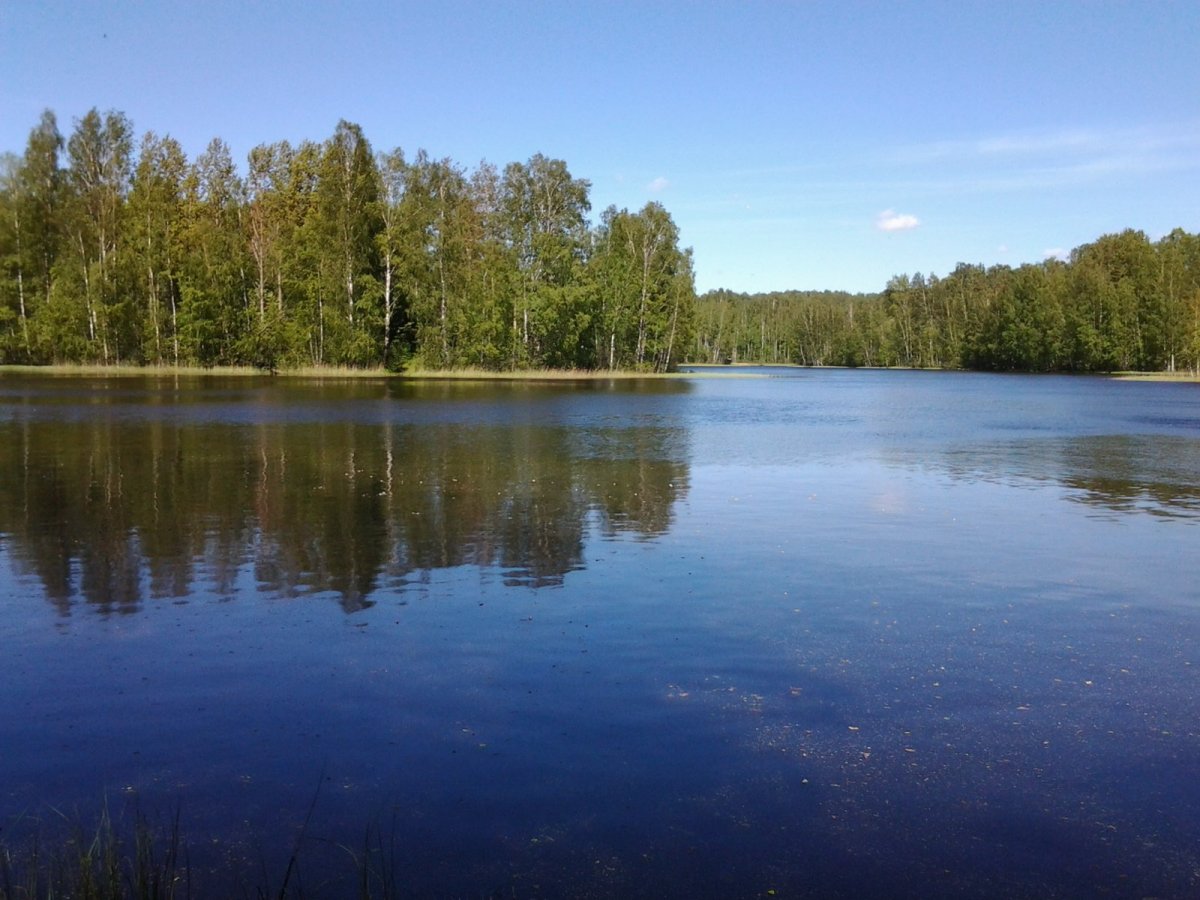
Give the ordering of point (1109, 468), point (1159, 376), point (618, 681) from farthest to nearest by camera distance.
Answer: point (1159, 376) → point (1109, 468) → point (618, 681)

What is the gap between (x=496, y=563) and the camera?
12.6 metres

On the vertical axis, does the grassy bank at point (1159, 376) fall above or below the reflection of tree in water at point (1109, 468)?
above

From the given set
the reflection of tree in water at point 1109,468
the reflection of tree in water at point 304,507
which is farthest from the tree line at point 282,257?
the reflection of tree in water at point 1109,468

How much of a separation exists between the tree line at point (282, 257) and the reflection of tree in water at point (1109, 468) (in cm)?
5160

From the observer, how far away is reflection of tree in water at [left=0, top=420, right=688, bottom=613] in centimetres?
1197

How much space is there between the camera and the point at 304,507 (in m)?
16.6

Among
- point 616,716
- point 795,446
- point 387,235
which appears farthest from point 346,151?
point 616,716

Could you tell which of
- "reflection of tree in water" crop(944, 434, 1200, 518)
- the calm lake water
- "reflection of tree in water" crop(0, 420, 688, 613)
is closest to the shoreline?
"reflection of tree in water" crop(0, 420, 688, 613)

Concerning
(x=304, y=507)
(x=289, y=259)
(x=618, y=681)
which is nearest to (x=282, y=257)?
(x=289, y=259)

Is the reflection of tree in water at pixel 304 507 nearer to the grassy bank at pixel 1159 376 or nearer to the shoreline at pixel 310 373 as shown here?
the shoreline at pixel 310 373

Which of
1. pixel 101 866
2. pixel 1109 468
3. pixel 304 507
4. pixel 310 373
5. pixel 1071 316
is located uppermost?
pixel 1071 316

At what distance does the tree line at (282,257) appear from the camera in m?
71.3

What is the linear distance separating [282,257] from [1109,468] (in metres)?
63.5

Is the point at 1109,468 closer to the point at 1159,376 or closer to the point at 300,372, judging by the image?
the point at 300,372
